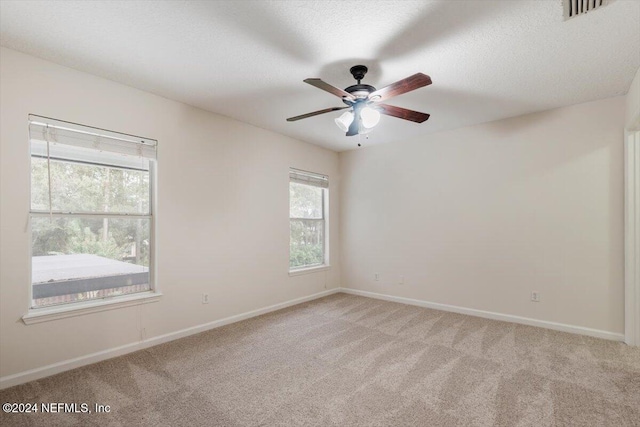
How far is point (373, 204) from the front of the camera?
519 cm

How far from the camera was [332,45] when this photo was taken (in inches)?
90.4

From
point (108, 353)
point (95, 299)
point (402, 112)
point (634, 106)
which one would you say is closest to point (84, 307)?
point (95, 299)

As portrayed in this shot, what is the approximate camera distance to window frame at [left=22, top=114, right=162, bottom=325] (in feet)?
8.16

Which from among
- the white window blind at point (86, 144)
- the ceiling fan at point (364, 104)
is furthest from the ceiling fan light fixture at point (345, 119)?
the white window blind at point (86, 144)

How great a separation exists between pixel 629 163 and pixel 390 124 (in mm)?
2519

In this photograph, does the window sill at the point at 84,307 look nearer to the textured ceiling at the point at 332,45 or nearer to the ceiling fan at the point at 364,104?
the textured ceiling at the point at 332,45

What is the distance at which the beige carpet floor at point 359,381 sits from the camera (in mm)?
2002

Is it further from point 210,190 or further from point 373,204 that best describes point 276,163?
point 373,204

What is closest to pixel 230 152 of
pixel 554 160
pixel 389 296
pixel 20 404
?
pixel 20 404

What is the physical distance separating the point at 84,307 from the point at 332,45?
305cm

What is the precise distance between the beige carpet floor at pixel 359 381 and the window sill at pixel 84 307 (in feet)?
1.55

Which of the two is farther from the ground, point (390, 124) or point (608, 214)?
point (390, 124)

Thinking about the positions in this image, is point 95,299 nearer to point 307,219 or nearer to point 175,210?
point 175,210

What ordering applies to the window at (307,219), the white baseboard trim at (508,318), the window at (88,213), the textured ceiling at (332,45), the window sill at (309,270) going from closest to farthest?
the textured ceiling at (332,45), the window at (88,213), the white baseboard trim at (508,318), the window sill at (309,270), the window at (307,219)
